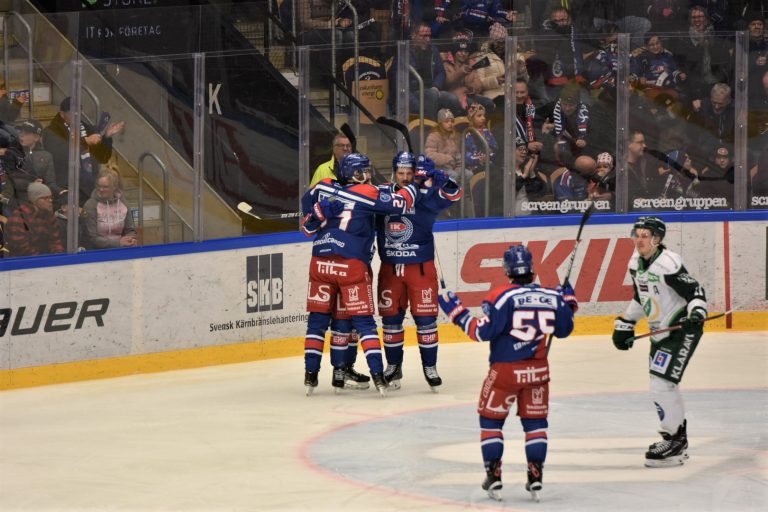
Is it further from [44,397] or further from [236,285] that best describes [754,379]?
[44,397]

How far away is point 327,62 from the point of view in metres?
12.3

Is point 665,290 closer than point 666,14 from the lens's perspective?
Yes

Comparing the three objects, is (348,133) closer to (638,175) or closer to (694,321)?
(638,175)

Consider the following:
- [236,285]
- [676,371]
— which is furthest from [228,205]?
[676,371]

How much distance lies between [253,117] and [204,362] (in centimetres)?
214

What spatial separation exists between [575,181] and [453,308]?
5.92m

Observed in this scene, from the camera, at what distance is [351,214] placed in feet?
33.3

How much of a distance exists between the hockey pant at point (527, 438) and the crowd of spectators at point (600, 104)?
5.60 meters

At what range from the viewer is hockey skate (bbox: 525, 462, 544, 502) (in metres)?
7.31

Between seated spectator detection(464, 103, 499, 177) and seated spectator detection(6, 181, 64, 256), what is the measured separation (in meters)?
3.81

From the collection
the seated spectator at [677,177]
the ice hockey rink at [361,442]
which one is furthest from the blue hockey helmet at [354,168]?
the seated spectator at [677,177]

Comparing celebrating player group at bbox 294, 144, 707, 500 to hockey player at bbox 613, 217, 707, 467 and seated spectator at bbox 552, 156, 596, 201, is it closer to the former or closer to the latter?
hockey player at bbox 613, 217, 707, 467

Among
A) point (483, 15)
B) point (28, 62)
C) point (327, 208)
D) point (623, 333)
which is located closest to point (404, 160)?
point (327, 208)

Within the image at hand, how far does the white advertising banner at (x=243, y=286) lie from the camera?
35.0 ft
